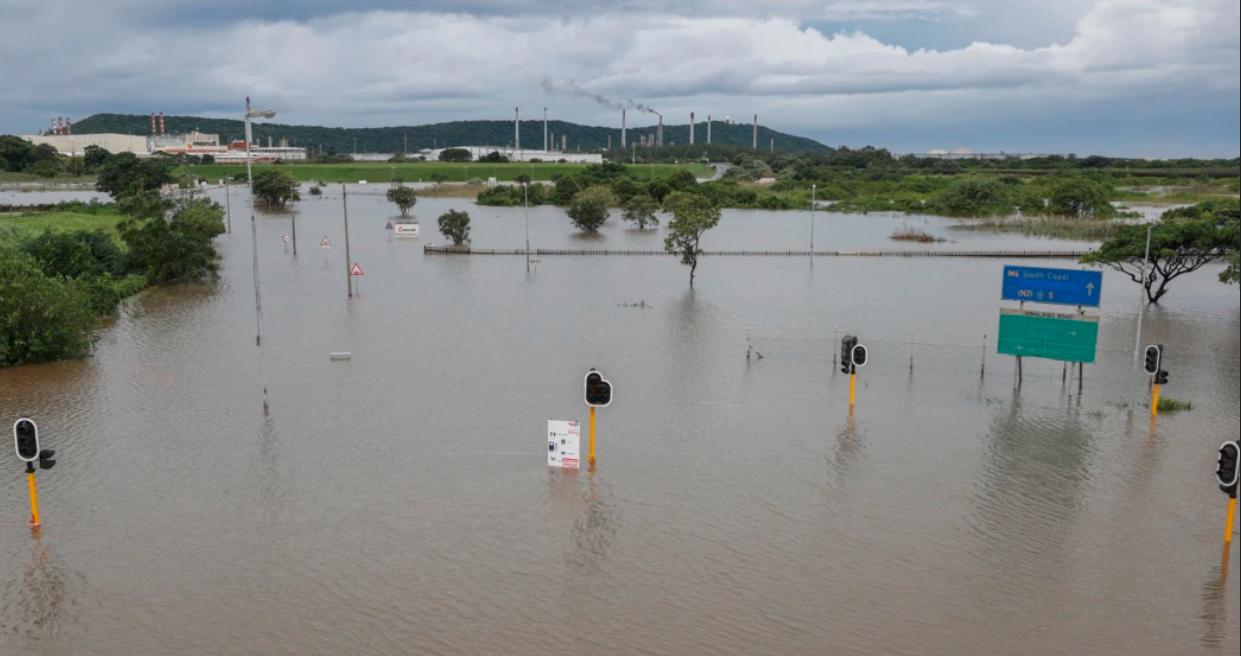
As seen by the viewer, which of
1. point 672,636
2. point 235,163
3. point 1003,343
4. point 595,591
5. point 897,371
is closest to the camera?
point 672,636

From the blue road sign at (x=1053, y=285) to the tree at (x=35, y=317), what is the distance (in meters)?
23.9

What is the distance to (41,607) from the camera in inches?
535

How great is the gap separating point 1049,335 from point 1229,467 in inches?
465

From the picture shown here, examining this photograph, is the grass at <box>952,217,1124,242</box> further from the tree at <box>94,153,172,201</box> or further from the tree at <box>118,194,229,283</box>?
the tree at <box>94,153,172,201</box>

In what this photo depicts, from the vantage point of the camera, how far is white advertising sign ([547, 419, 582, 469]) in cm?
1856

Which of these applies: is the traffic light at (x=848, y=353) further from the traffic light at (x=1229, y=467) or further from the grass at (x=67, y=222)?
the grass at (x=67, y=222)

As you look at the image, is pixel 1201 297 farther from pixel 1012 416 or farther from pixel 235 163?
pixel 235 163

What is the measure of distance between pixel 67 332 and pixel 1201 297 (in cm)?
4127

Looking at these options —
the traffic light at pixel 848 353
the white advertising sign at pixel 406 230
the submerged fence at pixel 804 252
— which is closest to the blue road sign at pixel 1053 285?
the traffic light at pixel 848 353

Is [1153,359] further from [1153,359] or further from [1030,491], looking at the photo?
[1030,491]

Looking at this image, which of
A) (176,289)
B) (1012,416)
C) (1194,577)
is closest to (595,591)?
(1194,577)

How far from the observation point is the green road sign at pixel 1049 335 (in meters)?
23.9

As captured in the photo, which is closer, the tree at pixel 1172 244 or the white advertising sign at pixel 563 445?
the white advertising sign at pixel 563 445

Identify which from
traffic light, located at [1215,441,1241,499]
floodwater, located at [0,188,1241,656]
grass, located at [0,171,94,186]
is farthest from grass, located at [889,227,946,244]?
grass, located at [0,171,94,186]
